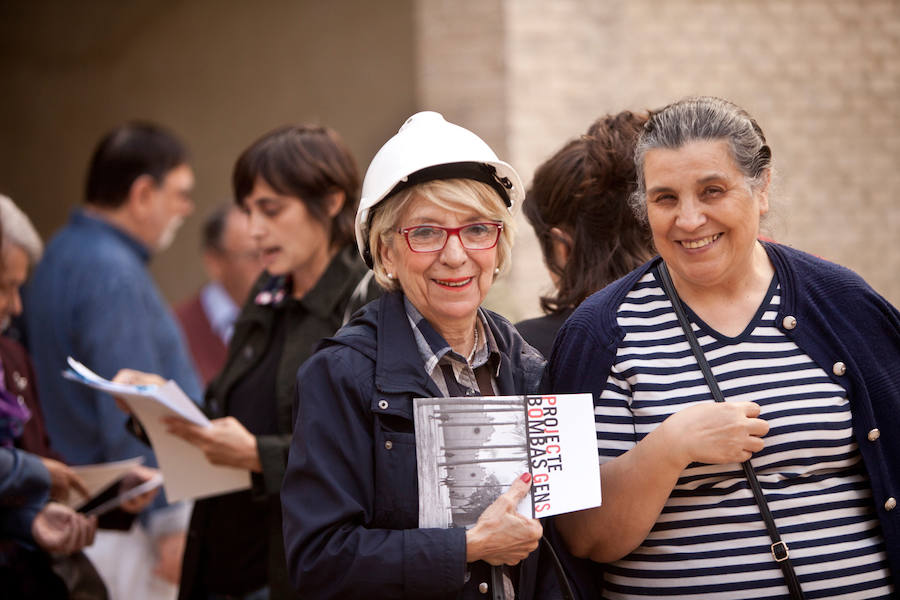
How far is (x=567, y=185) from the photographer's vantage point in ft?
10.2

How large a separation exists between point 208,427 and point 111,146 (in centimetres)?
229

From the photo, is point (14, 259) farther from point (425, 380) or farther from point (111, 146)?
point (425, 380)

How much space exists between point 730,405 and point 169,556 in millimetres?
3054

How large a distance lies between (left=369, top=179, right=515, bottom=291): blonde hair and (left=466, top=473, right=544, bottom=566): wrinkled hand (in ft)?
1.98

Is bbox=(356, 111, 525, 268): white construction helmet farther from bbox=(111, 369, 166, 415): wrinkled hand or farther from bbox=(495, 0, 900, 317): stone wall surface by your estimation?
bbox=(495, 0, 900, 317): stone wall surface

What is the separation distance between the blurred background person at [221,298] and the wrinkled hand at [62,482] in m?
3.16

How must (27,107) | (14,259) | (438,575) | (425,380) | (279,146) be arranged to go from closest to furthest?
1. (438,575)
2. (425,380)
3. (279,146)
4. (14,259)
5. (27,107)

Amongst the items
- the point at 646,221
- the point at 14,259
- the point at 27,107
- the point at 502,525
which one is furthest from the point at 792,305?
the point at 27,107

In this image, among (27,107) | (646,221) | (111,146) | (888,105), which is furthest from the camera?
(27,107)

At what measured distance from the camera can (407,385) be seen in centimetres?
225

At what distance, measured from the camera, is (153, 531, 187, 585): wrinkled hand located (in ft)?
→ 14.8

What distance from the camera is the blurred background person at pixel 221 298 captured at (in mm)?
7090

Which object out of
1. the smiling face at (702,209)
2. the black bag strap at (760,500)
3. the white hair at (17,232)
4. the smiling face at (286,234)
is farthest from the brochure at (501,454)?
the white hair at (17,232)

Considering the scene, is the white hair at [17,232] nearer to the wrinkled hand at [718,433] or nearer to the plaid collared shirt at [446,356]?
the plaid collared shirt at [446,356]
